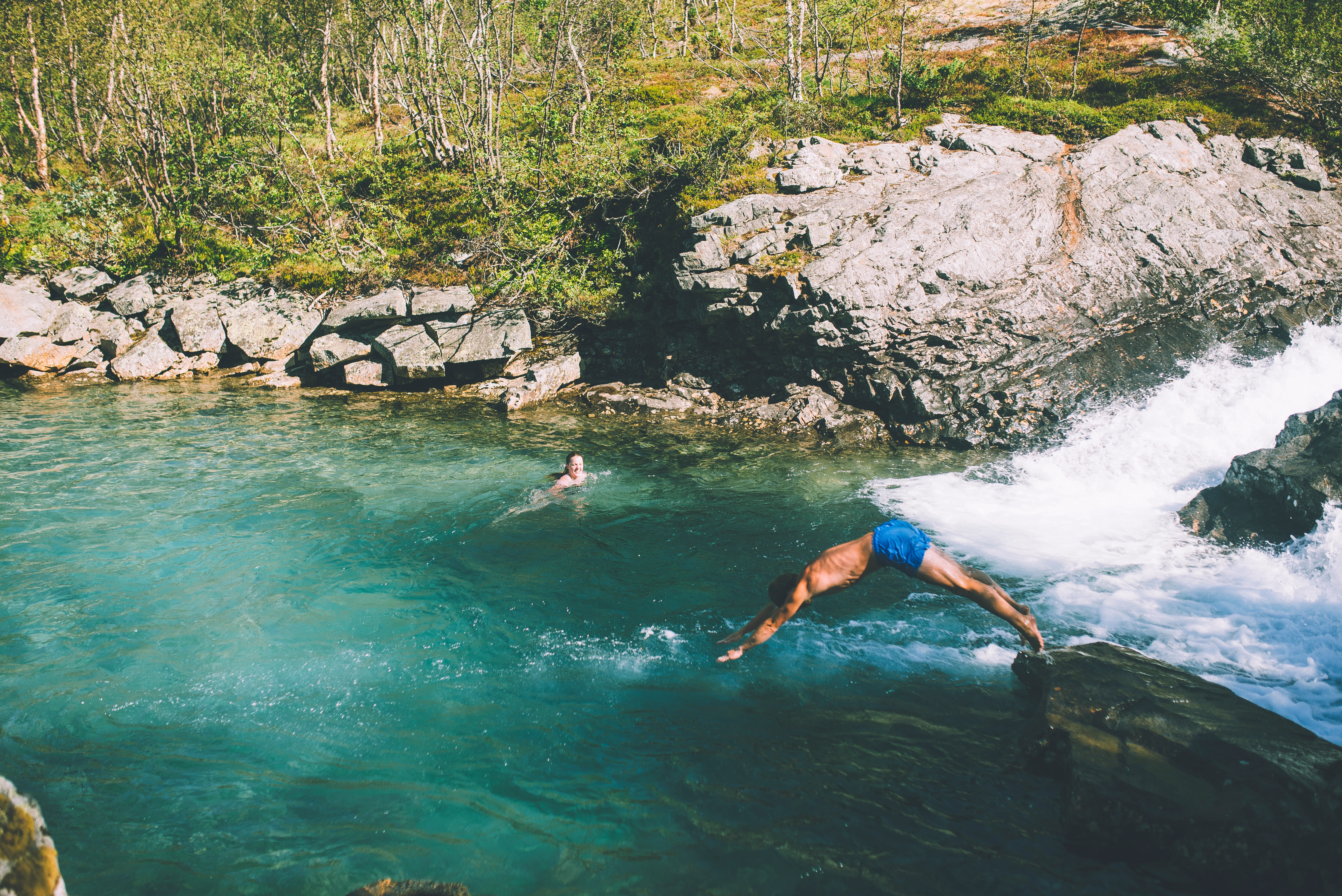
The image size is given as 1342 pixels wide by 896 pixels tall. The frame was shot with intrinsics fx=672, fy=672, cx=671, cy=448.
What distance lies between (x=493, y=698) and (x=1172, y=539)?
29.0 feet

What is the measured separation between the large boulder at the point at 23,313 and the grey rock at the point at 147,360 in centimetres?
234

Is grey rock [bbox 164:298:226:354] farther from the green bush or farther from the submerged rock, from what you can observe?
the green bush

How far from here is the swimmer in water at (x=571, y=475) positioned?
1105 centimetres

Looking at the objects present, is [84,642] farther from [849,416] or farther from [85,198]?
[85,198]

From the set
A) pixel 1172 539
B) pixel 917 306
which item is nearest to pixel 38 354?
pixel 917 306

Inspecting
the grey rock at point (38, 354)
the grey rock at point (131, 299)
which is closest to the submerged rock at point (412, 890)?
the grey rock at point (38, 354)

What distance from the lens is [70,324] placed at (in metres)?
19.3

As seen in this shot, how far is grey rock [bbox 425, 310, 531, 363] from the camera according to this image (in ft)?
58.1

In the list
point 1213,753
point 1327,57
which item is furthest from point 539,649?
point 1327,57

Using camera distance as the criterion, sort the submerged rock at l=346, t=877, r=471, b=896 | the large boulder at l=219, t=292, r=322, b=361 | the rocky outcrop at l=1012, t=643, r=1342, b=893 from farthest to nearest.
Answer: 1. the large boulder at l=219, t=292, r=322, b=361
2. the rocky outcrop at l=1012, t=643, r=1342, b=893
3. the submerged rock at l=346, t=877, r=471, b=896

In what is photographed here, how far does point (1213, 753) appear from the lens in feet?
14.2

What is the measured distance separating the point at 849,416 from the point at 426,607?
972cm

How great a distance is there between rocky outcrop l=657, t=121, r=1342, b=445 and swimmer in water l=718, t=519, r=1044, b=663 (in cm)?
796

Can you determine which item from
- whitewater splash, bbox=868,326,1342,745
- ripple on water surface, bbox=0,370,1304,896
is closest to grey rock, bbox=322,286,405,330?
ripple on water surface, bbox=0,370,1304,896
